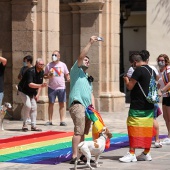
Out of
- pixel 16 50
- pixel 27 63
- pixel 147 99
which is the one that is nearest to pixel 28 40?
pixel 16 50

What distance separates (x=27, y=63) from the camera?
16.7 meters

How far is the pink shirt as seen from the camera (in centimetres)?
1727

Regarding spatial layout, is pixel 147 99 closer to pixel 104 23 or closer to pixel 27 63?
pixel 27 63

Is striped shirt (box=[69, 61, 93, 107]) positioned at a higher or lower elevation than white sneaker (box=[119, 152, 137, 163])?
higher

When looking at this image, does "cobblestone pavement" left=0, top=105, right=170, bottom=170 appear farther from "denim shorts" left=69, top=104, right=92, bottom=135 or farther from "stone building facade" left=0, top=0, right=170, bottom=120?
"stone building facade" left=0, top=0, right=170, bottom=120

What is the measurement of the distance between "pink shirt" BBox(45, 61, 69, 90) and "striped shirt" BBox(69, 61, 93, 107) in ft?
20.2

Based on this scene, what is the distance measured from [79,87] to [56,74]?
635 centimetres

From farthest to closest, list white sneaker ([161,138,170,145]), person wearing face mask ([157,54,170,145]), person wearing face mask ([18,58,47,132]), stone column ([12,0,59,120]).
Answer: stone column ([12,0,59,120]) → person wearing face mask ([18,58,47,132]) → white sneaker ([161,138,170,145]) → person wearing face mask ([157,54,170,145])

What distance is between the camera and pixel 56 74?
1728cm

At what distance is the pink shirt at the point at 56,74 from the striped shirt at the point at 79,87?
6165 mm

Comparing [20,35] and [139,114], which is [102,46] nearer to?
[20,35]

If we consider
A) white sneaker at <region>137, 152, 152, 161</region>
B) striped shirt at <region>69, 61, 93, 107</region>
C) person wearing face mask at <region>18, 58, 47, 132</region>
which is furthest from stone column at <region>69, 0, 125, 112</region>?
striped shirt at <region>69, 61, 93, 107</region>

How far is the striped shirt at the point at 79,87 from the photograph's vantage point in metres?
11.0

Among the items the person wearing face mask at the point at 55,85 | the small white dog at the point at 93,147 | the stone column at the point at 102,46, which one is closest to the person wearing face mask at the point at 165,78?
the small white dog at the point at 93,147
